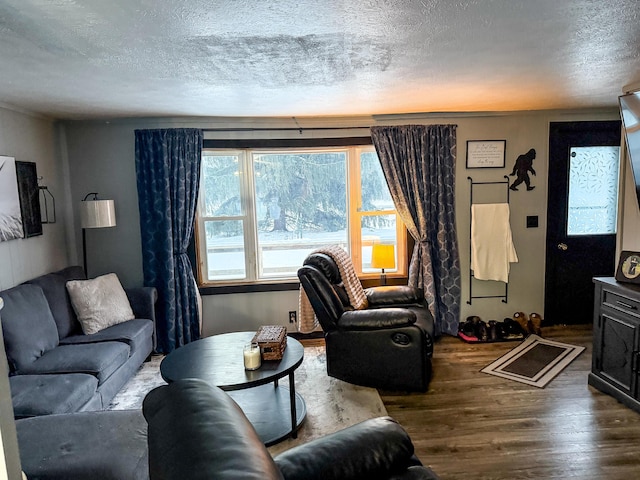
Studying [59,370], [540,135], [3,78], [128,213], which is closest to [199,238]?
[128,213]

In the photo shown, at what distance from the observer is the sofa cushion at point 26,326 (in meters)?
2.74

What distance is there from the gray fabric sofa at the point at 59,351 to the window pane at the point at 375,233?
2125 millimetres

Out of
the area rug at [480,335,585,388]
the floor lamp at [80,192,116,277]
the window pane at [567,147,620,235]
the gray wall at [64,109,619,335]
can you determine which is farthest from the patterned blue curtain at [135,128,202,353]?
the window pane at [567,147,620,235]

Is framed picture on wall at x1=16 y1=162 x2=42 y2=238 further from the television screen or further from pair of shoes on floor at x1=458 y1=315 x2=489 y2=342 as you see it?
the television screen

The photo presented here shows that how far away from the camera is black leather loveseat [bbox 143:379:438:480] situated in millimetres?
995

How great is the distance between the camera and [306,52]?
2131 millimetres

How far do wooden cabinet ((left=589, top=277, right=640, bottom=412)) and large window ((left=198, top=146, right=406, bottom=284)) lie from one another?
1809mm

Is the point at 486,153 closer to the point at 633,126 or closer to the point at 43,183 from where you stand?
the point at 633,126

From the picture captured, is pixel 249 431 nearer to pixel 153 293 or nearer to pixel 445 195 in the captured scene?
pixel 153 293

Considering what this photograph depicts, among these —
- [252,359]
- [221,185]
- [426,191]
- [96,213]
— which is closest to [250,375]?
[252,359]

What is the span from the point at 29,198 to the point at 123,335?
1.39m

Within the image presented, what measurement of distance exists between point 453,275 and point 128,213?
10.7 ft

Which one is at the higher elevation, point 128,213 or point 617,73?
point 617,73

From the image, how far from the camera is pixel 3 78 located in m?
2.52
